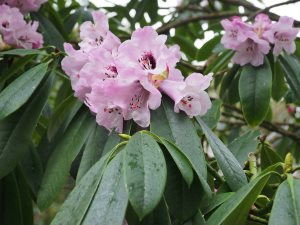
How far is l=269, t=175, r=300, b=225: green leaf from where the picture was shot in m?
0.62

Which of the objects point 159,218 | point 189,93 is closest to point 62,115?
point 189,93

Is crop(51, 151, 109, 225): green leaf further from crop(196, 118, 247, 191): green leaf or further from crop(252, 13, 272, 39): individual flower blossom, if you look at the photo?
crop(252, 13, 272, 39): individual flower blossom

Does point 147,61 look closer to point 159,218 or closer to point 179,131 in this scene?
point 179,131

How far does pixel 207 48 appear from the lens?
174 cm

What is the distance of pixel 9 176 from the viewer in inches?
45.1

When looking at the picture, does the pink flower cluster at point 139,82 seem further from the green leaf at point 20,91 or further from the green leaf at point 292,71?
the green leaf at point 292,71

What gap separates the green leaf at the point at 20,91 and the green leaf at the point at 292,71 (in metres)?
0.68

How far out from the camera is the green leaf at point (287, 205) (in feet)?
2.02

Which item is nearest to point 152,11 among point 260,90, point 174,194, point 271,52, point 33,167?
point 271,52

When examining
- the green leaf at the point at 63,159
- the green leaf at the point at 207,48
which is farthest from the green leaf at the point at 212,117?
the green leaf at the point at 207,48

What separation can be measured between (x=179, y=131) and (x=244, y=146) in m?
0.44

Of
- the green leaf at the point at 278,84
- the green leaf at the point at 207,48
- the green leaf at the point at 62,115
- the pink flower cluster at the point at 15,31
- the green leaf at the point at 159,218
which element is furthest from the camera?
the green leaf at the point at 207,48

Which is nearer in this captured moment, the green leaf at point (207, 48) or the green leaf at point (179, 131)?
the green leaf at point (179, 131)

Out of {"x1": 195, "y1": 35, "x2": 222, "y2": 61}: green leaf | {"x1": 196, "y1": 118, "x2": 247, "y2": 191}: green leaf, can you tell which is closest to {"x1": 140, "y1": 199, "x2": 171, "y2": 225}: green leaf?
{"x1": 196, "y1": 118, "x2": 247, "y2": 191}: green leaf
